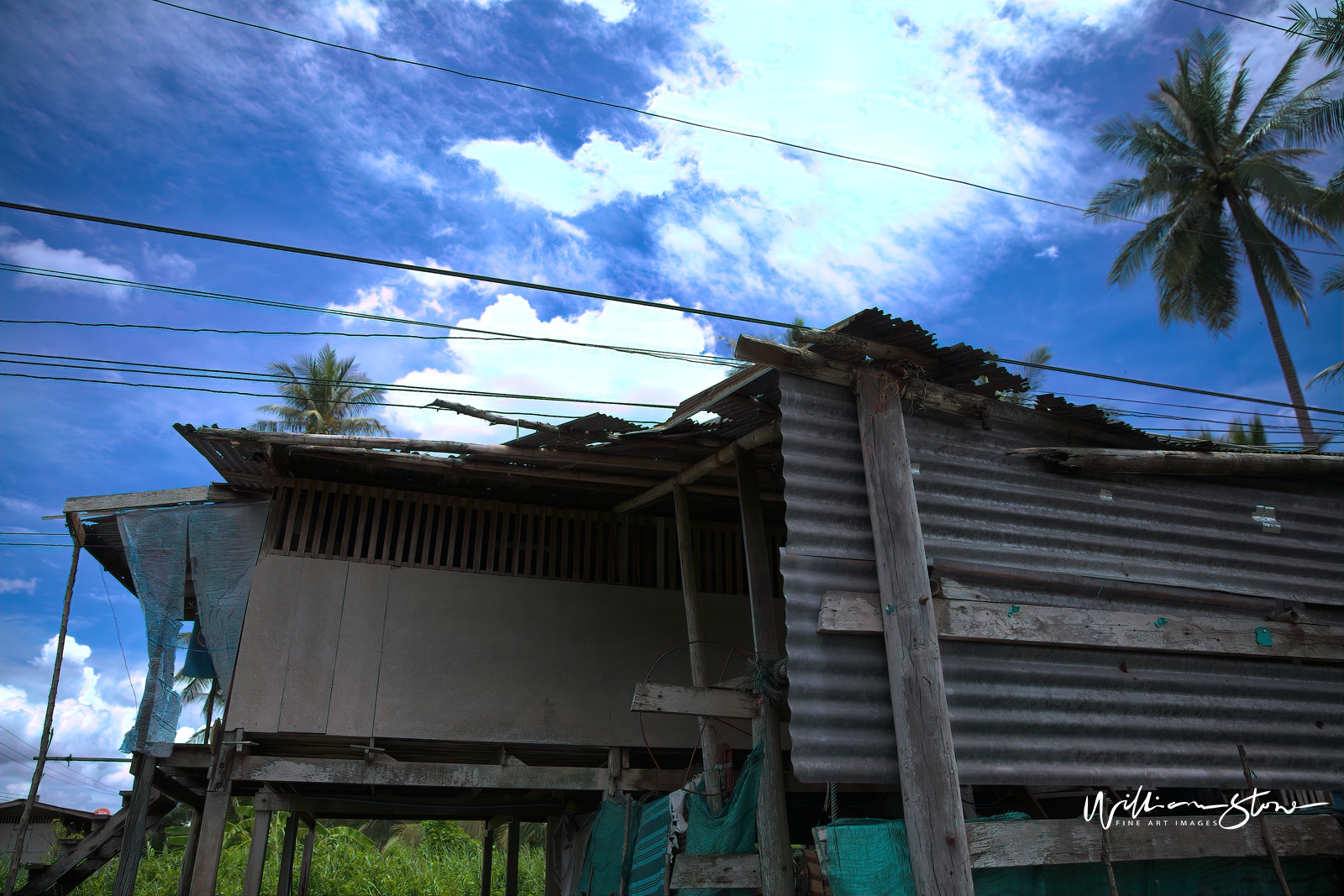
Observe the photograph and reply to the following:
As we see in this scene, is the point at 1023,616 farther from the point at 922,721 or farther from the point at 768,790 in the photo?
the point at 768,790

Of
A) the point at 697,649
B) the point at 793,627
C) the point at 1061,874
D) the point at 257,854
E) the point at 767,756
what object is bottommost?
the point at 1061,874

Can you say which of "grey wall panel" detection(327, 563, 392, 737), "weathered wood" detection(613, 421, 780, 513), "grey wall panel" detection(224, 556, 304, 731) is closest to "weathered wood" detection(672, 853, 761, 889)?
"weathered wood" detection(613, 421, 780, 513)

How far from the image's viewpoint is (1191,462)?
575cm

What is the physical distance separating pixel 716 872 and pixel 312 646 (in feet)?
13.2

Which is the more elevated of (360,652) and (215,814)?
(360,652)

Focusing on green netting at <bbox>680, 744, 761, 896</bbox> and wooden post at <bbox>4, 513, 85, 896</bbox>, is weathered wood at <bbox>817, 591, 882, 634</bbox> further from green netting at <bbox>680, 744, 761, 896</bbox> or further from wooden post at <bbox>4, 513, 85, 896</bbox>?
wooden post at <bbox>4, 513, 85, 896</bbox>

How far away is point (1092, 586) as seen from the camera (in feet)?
17.2

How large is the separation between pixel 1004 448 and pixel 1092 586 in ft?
3.25

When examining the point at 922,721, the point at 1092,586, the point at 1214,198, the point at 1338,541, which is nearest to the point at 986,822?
the point at 922,721

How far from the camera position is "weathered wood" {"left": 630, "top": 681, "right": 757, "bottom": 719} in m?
5.57

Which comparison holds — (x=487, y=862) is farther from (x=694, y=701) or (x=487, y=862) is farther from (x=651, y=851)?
(x=694, y=701)

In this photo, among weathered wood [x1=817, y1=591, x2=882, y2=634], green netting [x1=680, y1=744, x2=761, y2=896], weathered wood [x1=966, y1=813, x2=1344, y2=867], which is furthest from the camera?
green netting [x1=680, y1=744, x2=761, y2=896]

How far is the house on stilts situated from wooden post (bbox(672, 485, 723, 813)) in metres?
0.04
